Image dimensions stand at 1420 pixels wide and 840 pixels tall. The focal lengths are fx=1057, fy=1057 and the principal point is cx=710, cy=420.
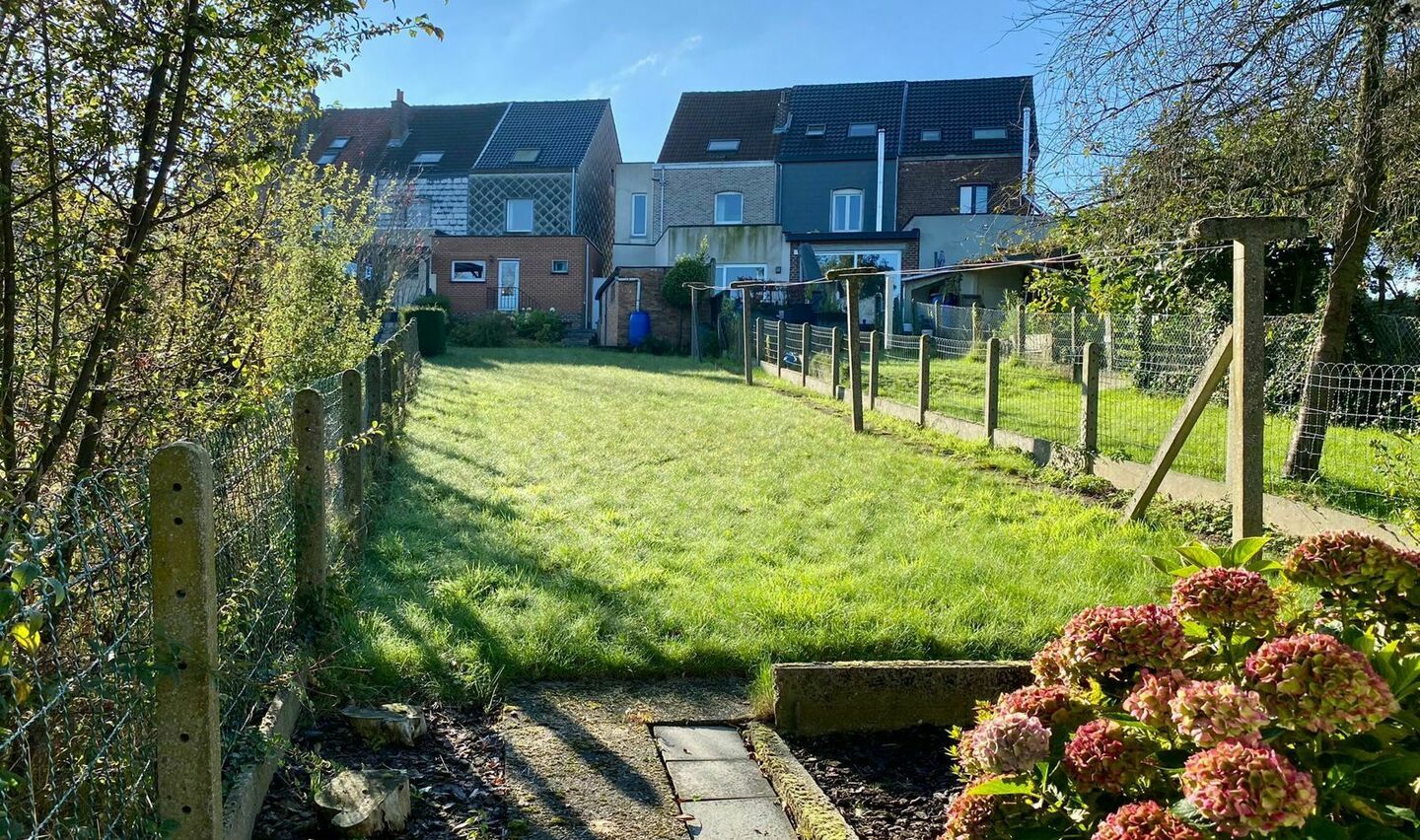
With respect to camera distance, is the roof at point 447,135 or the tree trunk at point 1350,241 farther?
the roof at point 447,135

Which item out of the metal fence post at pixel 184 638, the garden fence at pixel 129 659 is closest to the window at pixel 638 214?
the garden fence at pixel 129 659

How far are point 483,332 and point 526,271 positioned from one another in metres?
6.85

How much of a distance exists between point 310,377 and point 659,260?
27096mm

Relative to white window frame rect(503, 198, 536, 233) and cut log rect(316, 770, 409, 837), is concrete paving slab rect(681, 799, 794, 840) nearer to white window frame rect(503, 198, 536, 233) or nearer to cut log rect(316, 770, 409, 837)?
cut log rect(316, 770, 409, 837)

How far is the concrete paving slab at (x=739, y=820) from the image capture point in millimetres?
3305

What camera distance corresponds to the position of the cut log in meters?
3.11

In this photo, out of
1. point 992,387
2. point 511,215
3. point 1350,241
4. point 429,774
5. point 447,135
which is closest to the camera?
point 429,774

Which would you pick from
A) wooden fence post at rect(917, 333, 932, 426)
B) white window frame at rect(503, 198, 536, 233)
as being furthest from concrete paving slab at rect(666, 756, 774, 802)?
white window frame at rect(503, 198, 536, 233)

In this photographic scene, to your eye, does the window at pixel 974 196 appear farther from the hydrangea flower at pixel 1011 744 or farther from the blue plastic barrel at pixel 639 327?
the hydrangea flower at pixel 1011 744

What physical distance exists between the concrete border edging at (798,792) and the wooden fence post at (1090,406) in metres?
6.35

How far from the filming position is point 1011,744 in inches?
83.1

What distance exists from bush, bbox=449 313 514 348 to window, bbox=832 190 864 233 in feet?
38.1

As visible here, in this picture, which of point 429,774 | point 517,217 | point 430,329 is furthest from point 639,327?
point 429,774

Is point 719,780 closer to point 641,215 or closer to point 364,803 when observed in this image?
point 364,803
